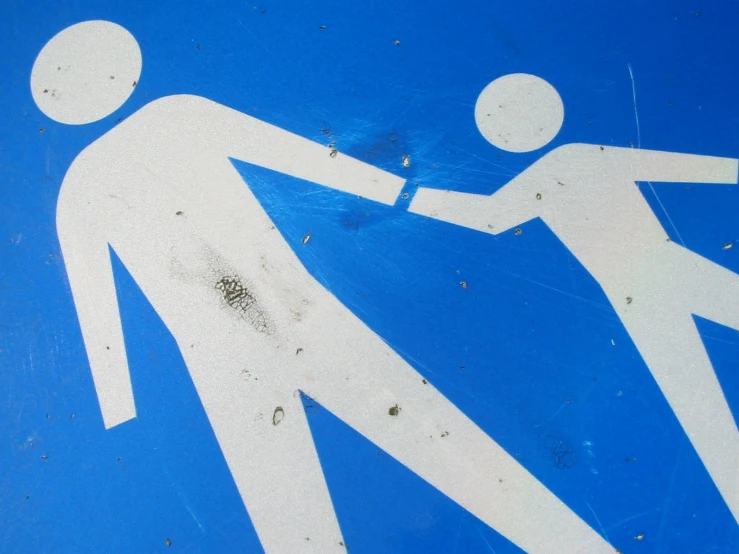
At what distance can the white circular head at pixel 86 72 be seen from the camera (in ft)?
4.53

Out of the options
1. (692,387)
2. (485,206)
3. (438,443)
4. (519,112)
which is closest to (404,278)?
(485,206)

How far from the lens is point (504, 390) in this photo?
3.88 feet

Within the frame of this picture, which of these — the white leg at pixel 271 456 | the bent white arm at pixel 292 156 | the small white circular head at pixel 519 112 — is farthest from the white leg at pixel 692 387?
the white leg at pixel 271 456

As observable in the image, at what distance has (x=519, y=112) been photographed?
4.29 feet

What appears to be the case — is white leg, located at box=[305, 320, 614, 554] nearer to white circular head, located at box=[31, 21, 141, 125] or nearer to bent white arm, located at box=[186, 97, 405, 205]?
bent white arm, located at box=[186, 97, 405, 205]

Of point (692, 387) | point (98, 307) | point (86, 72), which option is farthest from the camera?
point (86, 72)

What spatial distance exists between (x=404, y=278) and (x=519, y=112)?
19.2 inches

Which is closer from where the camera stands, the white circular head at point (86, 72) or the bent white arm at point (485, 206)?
the bent white arm at point (485, 206)

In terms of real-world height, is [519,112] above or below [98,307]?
above

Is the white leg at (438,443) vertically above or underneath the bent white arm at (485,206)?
underneath

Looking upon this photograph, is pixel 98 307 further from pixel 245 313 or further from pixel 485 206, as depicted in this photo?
pixel 485 206

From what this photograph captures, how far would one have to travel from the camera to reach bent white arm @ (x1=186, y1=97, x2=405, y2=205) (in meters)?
1.29

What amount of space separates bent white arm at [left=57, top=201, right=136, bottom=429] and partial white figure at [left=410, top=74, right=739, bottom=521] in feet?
2.45

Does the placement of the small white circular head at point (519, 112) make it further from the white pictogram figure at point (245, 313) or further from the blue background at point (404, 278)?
the white pictogram figure at point (245, 313)
